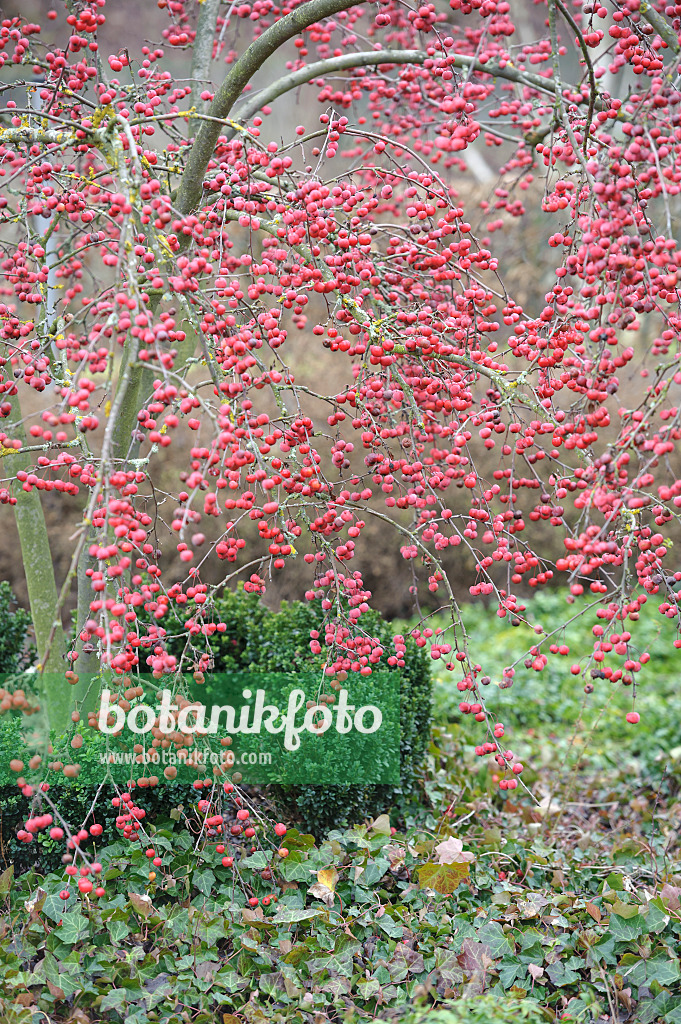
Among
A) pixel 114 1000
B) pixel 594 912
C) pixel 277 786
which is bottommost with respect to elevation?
pixel 114 1000

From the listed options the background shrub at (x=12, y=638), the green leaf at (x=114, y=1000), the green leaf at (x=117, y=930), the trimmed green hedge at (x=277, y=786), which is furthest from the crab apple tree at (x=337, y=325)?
the green leaf at (x=114, y=1000)

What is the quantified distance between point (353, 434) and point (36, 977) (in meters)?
4.44

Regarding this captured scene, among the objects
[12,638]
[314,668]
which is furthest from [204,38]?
[12,638]

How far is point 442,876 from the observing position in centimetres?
267

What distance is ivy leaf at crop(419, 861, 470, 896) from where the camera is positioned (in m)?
2.67

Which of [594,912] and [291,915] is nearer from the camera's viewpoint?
[291,915]

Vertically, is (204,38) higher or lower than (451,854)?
higher

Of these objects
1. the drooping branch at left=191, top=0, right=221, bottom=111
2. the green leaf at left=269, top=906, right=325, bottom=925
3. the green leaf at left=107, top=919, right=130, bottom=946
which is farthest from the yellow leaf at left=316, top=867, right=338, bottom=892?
the drooping branch at left=191, top=0, right=221, bottom=111

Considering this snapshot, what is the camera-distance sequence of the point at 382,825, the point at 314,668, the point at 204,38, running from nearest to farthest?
the point at 382,825 < the point at 314,668 < the point at 204,38

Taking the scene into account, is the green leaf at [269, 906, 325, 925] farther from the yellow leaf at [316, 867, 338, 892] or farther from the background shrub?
the background shrub

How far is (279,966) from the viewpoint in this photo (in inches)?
93.5

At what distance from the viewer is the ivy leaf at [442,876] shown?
8.75 ft

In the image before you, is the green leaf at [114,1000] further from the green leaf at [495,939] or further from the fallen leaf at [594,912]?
the fallen leaf at [594,912]

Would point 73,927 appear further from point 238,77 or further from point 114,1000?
point 238,77
